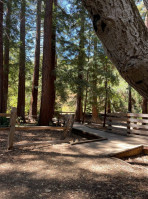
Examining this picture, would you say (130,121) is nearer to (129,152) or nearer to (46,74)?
(129,152)

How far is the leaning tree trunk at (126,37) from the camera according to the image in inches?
68.8

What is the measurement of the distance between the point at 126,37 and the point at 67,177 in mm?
3037

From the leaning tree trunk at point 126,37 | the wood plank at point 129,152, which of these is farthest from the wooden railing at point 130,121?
the leaning tree trunk at point 126,37

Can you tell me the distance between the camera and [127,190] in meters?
3.18

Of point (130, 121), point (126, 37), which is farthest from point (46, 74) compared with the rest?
point (126, 37)

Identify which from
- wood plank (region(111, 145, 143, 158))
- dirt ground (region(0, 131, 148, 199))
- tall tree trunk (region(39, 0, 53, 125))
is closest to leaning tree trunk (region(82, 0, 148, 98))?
dirt ground (region(0, 131, 148, 199))

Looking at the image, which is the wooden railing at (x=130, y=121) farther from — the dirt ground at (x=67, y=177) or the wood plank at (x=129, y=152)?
the dirt ground at (x=67, y=177)

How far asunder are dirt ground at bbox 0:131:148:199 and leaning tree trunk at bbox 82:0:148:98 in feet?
7.27

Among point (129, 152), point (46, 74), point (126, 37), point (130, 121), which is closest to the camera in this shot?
point (126, 37)

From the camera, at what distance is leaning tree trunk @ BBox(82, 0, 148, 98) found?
1.75 metres

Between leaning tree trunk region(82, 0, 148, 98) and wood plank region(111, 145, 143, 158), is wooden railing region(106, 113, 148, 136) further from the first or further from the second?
leaning tree trunk region(82, 0, 148, 98)

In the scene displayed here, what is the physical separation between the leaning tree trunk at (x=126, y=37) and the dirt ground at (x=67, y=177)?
2.22m

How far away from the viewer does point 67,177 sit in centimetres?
357

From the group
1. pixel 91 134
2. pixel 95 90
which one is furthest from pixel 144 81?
pixel 95 90
